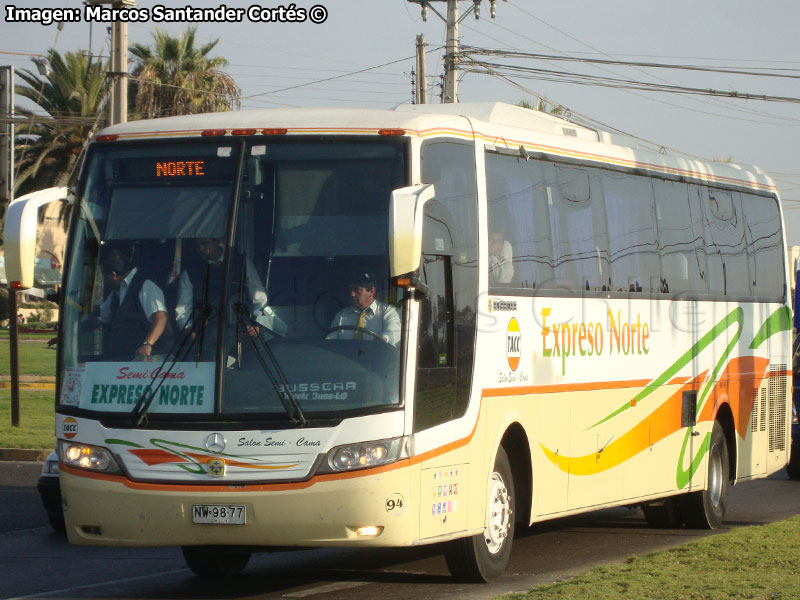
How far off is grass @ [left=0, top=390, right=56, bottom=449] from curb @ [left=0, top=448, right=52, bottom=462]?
186mm

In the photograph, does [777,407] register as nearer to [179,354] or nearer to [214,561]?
[214,561]

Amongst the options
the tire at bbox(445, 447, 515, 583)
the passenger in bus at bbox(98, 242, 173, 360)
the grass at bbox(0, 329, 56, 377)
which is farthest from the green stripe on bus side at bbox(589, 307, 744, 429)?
the grass at bbox(0, 329, 56, 377)

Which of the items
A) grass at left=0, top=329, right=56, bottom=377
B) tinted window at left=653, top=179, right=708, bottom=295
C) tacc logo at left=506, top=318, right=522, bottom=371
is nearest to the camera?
tacc logo at left=506, top=318, right=522, bottom=371

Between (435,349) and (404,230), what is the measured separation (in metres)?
1.30

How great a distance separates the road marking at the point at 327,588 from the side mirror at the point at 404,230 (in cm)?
261

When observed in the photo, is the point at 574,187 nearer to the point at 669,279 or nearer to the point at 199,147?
the point at 669,279

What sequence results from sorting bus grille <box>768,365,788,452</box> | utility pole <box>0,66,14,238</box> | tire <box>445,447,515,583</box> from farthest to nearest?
utility pole <box>0,66,14,238</box> < bus grille <box>768,365,788,452</box> < tire <box>445,447,515,583</box>

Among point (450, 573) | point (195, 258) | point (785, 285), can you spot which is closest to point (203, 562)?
point (450, 573)

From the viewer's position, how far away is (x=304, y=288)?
358 inches

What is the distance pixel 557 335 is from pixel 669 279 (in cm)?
272

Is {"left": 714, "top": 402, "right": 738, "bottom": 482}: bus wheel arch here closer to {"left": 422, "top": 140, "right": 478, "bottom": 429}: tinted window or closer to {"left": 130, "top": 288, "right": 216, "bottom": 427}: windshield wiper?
{"left": 422, "top": 140, "right": 478, "bottom": 429}: tinted window

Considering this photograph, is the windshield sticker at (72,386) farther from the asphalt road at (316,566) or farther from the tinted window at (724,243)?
the tinted window at (724,243)

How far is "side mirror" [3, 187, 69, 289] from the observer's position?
907cm

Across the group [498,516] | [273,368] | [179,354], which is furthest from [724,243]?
[179,354]
